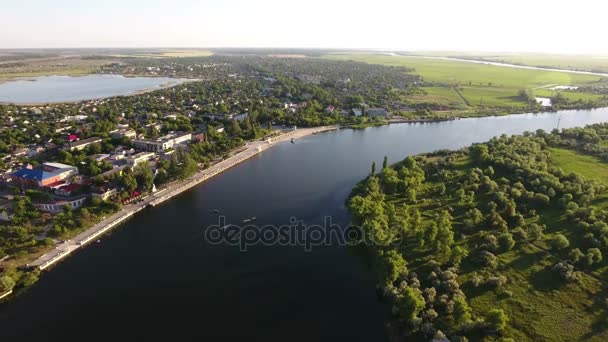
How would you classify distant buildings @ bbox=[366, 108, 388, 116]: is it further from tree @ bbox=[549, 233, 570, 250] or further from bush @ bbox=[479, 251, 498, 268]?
bush @ bbox=[479, 251, 498, 268]

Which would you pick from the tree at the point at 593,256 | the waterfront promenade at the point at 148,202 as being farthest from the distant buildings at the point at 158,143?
the tree at the point at 593,256

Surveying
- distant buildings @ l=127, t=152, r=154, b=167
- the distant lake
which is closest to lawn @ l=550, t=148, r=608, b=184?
distant buildings @ l=127, t=152, r=154, b=167

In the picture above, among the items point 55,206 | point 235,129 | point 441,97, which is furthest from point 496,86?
point 55,206

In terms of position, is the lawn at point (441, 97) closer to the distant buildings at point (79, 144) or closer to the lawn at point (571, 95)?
the lawn at point (571, 95)

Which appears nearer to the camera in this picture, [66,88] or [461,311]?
[461,311]

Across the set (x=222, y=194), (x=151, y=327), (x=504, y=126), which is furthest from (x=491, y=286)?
(x=504, y=126)

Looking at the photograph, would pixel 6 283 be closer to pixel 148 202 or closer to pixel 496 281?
pixel 148 202

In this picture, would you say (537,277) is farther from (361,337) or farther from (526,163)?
(526,163)
